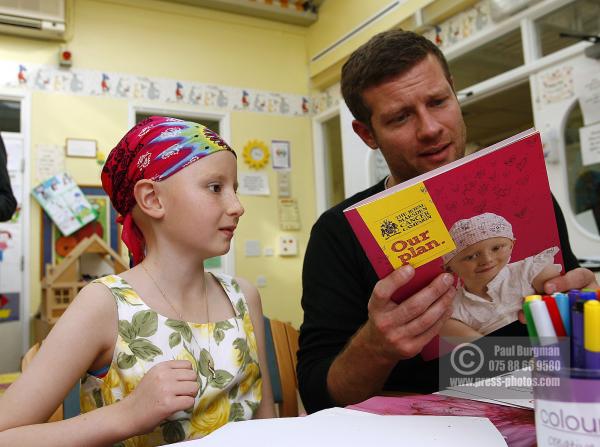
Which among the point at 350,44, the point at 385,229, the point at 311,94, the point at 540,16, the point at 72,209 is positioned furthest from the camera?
the point at 311,94

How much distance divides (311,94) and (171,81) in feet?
4.51

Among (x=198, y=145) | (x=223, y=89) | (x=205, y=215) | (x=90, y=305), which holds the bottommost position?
(x=90, y=305)

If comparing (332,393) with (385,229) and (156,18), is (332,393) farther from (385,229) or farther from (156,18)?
(156,18)

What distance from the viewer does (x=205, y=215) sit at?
87cm

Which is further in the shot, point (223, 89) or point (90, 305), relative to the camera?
point (223, 89)

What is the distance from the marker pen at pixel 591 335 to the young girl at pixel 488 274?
25cm

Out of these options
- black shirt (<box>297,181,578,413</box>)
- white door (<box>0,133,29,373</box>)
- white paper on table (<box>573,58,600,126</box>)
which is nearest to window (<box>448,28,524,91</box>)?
white paper on table (<box>573,58,600,126</box>)

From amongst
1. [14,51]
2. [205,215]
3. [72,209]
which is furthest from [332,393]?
[14,51]

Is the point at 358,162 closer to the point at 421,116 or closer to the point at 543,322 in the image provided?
the point at 421,116

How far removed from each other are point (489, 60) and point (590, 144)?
1.05m

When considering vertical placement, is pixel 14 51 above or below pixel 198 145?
above

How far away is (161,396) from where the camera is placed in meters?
0.63

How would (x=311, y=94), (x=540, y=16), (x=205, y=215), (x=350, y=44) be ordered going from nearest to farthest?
(x=205, y=215)
(x=540, y=16)
(x=350, y=44)
(x=311, y=94)

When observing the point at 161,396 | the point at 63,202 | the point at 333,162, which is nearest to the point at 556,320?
the point at 161,396
